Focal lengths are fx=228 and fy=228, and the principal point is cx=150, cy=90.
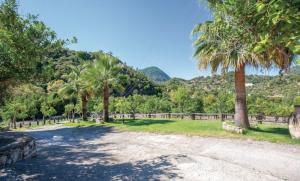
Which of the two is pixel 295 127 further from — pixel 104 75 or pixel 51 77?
pixel 104 75

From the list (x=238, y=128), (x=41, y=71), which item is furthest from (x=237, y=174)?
(x=41, y=71)

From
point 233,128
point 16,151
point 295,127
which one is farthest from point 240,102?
point 16,151

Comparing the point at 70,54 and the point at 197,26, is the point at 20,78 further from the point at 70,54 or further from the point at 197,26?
the point at 70,54

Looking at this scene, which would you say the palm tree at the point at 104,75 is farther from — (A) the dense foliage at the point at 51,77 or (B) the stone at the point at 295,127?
(B) the stone at the point at 295,127

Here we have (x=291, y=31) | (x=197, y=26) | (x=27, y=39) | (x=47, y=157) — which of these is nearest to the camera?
(x=291, y=31)

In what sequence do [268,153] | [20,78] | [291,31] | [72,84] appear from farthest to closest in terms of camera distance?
1. [72,84]
2. [268,153]
3. [20,78]
4. [291,31]

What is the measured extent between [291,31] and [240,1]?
2.77 feet

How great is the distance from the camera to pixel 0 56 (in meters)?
6.52

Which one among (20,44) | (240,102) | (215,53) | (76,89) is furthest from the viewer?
(76,89)

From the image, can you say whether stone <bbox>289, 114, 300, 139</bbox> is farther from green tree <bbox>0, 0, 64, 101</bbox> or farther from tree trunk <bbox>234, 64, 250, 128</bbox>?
green tree <bbox>0, 0, 64, 101</bbox>

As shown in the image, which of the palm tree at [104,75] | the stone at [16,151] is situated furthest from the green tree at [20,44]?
the palm tree at [104,75]

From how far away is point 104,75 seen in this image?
2369 cm

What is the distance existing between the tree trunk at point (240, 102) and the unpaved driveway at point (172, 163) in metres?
2.79

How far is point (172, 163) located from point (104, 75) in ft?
56.3
